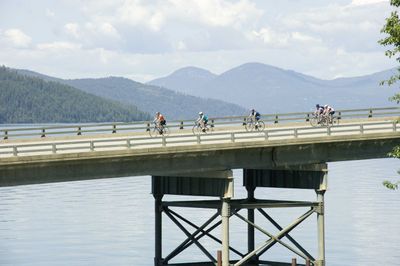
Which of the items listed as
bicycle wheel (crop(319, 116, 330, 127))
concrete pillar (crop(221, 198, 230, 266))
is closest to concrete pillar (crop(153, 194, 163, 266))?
concrete pillar (crop(221, 198, 230, 266))

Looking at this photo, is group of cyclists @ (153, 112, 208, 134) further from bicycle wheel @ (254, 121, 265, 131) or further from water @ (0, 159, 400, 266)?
water @ (0, 159, 400, 266)

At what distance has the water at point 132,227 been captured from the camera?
87188 mm

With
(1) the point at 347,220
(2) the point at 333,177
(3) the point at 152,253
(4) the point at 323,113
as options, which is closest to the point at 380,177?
(2) the point at 333,177

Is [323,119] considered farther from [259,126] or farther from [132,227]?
[132,227]

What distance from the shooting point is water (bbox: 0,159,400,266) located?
87188 millimetres

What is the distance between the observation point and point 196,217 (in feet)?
372

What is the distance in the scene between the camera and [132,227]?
4232 inches

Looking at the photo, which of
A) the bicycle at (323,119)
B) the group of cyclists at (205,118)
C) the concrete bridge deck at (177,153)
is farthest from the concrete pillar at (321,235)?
the bicycle at (323,119)

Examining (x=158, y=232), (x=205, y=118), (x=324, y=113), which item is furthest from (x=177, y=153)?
(x=324, y=113)

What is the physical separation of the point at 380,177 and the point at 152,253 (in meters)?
92.6

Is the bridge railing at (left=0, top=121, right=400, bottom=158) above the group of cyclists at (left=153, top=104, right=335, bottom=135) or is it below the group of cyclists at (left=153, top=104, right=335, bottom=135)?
below

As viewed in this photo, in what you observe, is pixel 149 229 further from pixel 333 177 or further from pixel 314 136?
pixel 333 177

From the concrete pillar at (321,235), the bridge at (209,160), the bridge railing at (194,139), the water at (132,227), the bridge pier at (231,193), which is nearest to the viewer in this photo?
the bridge at (209,160)

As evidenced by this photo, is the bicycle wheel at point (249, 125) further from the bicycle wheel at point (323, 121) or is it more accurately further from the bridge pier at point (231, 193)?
the bicycle wheel at point (323, 121)
